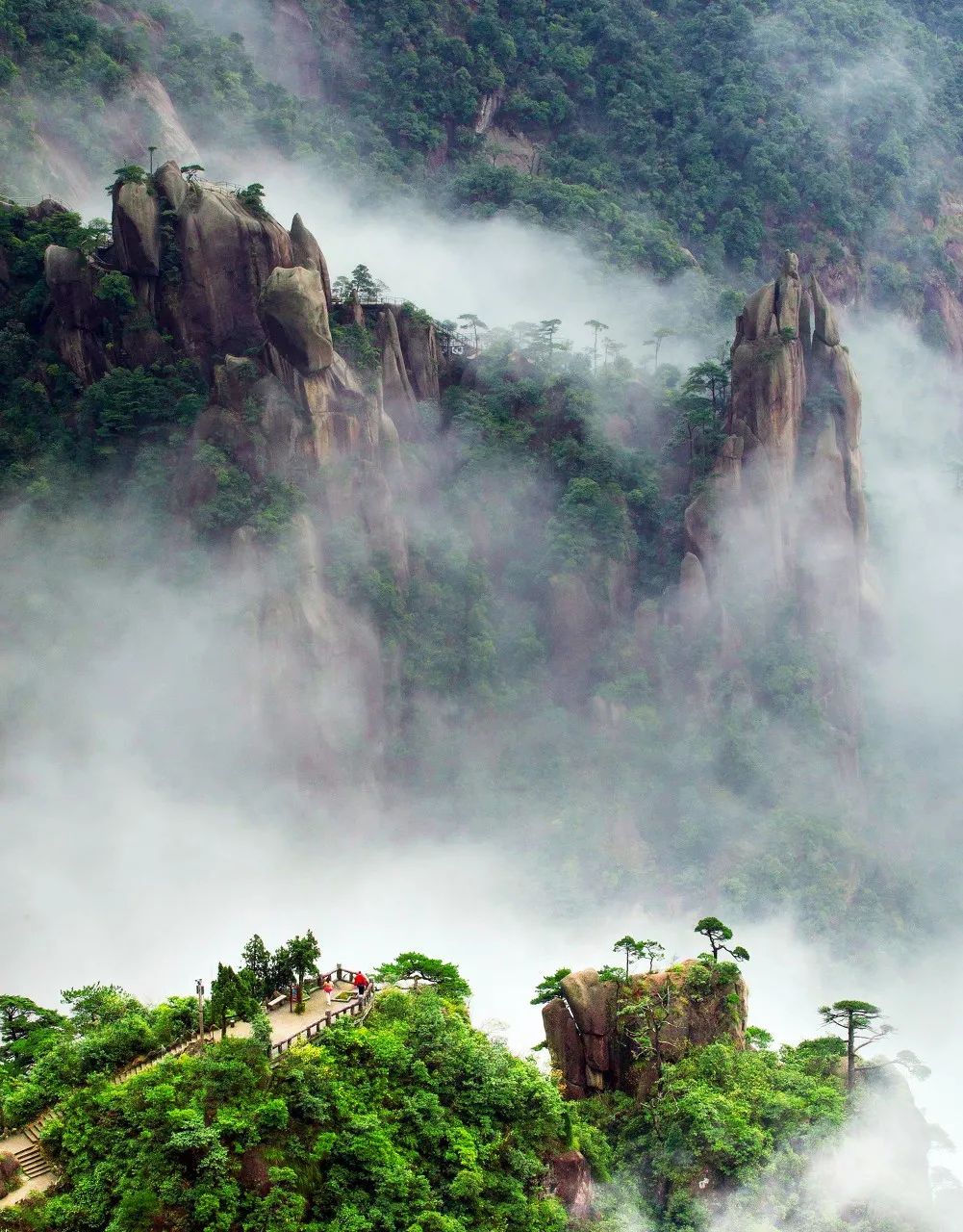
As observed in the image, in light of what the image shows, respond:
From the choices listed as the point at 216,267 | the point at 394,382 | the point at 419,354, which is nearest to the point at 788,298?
the point at 419,354

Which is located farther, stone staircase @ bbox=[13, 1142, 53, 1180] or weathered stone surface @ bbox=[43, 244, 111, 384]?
weathered stone surface @ bbox=[43, 244, 111, 384]

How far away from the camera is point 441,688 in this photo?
78562 millimetres

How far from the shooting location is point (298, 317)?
73.4m

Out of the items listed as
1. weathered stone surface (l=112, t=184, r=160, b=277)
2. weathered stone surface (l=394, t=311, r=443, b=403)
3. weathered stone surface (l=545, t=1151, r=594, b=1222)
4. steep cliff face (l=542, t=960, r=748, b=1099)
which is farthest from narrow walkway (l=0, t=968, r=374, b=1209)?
weathered stone surface (l=394, t=311, r=443, b=403)

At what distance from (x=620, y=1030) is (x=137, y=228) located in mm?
44532

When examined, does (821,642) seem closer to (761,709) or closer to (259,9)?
(761,709)

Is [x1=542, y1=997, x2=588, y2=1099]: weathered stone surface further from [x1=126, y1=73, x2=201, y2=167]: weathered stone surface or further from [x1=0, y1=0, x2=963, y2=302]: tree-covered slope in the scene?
[x1=0, y1=0, x2=963, y2=302]: tree-covered slope

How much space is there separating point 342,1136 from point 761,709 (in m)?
47.2

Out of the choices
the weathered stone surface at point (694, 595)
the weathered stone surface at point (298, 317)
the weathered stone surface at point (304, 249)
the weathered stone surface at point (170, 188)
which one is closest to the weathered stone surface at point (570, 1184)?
the weathered stone surface at point (298, 317)

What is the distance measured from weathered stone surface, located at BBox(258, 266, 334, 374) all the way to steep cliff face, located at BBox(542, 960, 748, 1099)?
36.1 metres

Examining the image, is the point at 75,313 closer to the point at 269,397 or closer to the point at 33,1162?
the point at 269,397

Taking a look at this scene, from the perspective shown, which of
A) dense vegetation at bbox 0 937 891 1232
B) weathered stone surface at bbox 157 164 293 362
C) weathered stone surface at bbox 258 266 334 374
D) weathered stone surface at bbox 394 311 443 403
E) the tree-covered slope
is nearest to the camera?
dense vegetation at bbox 0 937 891 1232

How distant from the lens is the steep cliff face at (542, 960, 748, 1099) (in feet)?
151

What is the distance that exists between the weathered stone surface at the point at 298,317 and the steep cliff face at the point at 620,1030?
36123mm
